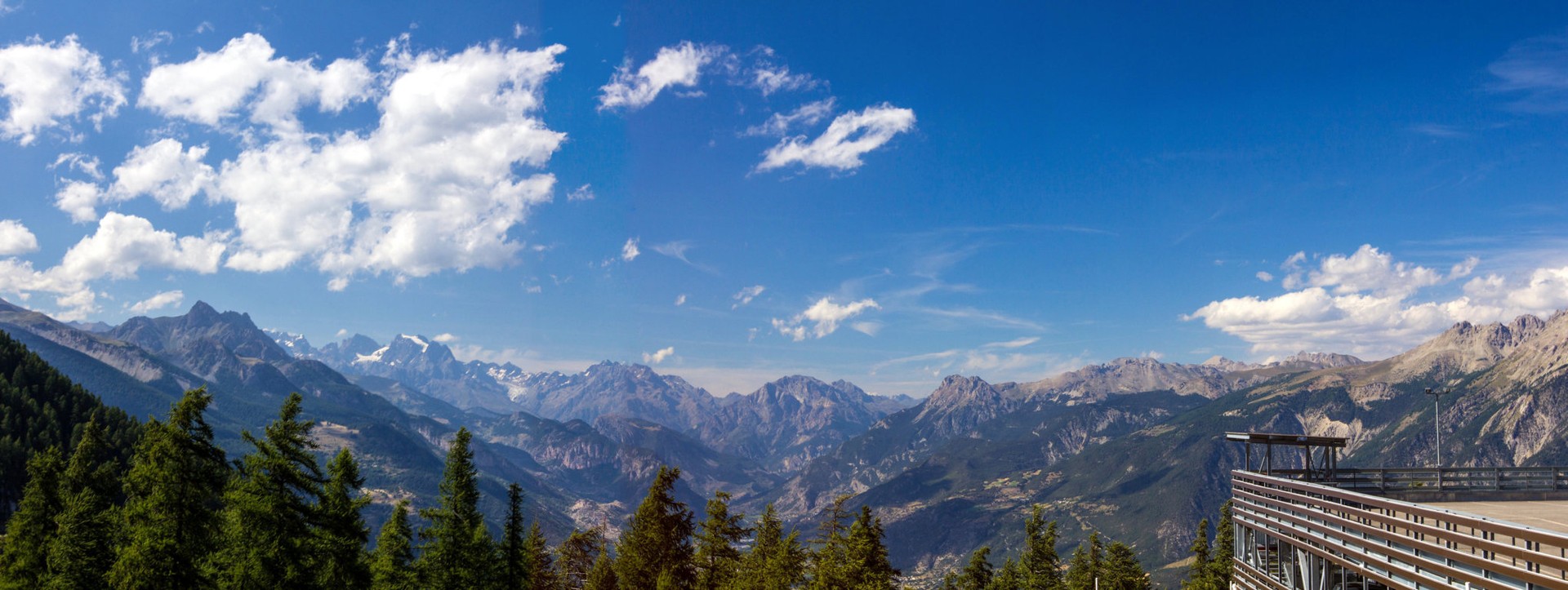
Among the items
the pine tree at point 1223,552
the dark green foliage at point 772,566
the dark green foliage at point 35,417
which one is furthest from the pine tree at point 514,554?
the dark green foliage at point 35,417

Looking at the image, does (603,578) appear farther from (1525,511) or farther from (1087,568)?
(1525,511)

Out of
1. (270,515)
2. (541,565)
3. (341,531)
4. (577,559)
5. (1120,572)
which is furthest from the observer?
(1120,572)

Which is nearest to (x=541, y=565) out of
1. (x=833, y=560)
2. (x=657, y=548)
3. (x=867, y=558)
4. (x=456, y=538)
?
(x=657, y=548)

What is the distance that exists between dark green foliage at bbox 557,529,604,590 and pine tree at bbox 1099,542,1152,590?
45486mm

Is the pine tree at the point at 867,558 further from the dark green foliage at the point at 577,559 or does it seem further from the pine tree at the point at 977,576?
the dark green foliage at the point at 577,559

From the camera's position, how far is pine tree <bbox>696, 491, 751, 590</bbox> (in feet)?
158

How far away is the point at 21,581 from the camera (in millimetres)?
32094

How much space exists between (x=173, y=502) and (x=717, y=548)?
29.0 m

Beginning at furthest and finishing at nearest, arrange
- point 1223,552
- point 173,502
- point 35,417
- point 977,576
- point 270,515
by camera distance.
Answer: point 35,417 < point 1223,552 < point 977,576 < point 270,515 < point 173,502

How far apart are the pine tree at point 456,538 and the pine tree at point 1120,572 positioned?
56.6m

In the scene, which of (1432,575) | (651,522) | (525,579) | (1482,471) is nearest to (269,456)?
(525,579)

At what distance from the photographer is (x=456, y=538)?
3675 centimetres

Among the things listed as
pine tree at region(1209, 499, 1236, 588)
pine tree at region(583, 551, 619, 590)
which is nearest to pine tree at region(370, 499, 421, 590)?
pine tree at region(583, 551, 619, 590)

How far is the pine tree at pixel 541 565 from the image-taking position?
57616mm
